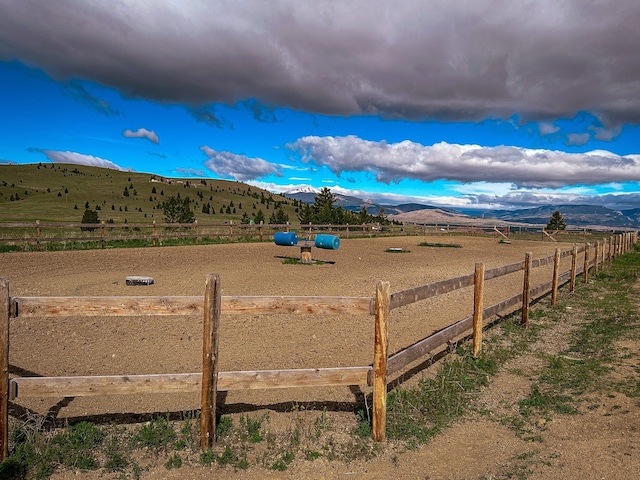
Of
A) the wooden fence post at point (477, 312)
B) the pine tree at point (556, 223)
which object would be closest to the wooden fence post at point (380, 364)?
the wooden fence post at point (477, 312)

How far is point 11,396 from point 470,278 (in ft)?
19.7

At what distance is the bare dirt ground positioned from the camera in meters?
4.02

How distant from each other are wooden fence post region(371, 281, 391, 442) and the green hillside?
5386 cm

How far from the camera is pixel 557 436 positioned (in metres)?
4.57

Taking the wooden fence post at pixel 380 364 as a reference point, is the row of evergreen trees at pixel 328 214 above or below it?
above

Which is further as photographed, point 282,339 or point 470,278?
point 282,339

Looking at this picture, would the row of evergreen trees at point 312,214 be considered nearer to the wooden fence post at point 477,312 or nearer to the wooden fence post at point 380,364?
the wooden fence post at point 477,312

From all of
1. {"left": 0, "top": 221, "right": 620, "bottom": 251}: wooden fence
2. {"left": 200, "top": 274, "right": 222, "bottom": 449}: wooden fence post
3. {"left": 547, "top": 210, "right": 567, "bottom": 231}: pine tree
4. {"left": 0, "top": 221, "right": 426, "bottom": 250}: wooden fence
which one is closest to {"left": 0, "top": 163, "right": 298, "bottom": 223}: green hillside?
{"left": 0, "top": 221, "right": 620, "bottom": 251}: wooden fence

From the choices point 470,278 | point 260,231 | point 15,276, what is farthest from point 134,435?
point 260,231

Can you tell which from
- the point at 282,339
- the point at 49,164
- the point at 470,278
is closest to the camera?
the point at 470,278

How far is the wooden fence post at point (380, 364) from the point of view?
445 cm

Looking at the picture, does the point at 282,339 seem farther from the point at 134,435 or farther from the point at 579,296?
the point at 579,296

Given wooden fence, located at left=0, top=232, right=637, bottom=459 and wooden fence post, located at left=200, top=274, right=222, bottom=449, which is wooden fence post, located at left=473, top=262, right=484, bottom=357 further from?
wooden fence post, located at left=200, top=274, right=222, bottom=449

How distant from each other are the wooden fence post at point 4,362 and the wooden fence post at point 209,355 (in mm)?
1656
